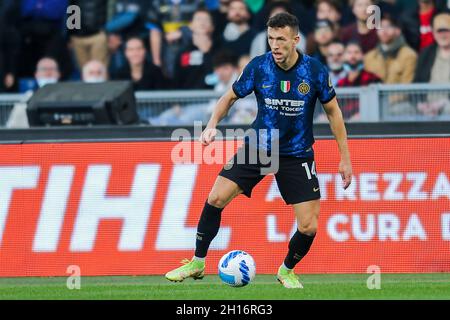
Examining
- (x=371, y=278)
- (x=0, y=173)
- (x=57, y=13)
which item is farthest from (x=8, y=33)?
(x=371, y=278)

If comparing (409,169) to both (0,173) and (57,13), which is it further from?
(57,13)

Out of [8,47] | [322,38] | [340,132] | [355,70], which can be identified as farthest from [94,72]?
[340,132]

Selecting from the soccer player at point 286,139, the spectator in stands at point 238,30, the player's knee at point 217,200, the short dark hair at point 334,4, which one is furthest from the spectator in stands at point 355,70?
the player's knee at point 217,200

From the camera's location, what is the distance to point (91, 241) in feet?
42.4

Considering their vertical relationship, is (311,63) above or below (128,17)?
below

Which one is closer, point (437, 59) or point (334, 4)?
point (437, 59)

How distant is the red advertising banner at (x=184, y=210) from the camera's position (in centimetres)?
1270

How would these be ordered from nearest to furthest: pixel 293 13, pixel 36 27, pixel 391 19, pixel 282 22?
pixel 282 22 < pixel 391 19 < pixel 293 13 < pixel 36 27

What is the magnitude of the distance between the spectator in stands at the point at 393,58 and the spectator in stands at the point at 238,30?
1.75m

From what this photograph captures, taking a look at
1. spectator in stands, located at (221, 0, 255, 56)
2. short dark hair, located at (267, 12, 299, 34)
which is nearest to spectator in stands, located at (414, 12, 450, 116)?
spectator in stands, located at (221, 0, 255, 56)

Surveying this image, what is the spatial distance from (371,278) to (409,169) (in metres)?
1.28

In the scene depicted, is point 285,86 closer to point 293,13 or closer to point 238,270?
point 238,270

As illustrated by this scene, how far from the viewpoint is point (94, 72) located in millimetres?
17188

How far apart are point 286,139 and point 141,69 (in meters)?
6.25
